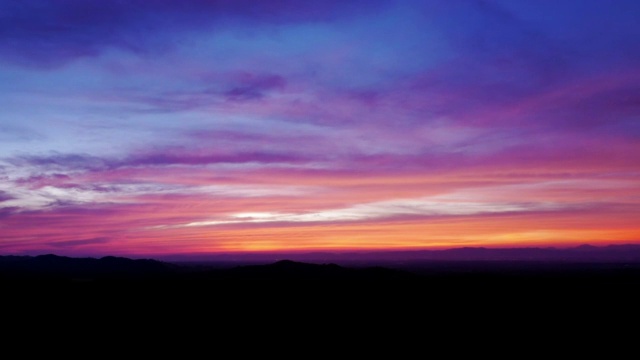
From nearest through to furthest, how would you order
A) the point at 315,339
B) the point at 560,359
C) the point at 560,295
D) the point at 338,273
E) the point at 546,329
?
the point at 560,359
the point at 315,339
the point at 546,329
the point at 560,295
the point at 338,273

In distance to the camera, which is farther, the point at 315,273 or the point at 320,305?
the point at 315,273

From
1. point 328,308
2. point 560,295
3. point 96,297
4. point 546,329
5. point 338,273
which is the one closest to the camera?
point 546,329

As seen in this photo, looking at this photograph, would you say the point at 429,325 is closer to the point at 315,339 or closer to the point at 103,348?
the point at 315,339

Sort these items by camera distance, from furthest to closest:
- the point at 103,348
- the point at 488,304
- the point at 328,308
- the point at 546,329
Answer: the point at 488,304 < the point at 328,308 < the point at 546,329 < the point at 103,348

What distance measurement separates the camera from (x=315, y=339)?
99.5 ft

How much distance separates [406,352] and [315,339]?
541 cm

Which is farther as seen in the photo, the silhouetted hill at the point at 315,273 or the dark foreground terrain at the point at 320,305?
the silhouetted hill at the point at 315,273

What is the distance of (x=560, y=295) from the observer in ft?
167

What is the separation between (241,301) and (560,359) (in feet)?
82.4

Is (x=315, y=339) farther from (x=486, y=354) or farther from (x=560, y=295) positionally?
(x=560, y=295)

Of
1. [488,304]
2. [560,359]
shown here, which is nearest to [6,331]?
[560,359]

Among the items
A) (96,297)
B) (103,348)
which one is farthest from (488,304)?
(96,297)

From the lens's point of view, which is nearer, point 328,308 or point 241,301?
point 328,308

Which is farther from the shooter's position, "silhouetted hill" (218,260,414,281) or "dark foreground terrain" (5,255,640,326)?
"silhouetted hill" (218,260,414,281)
